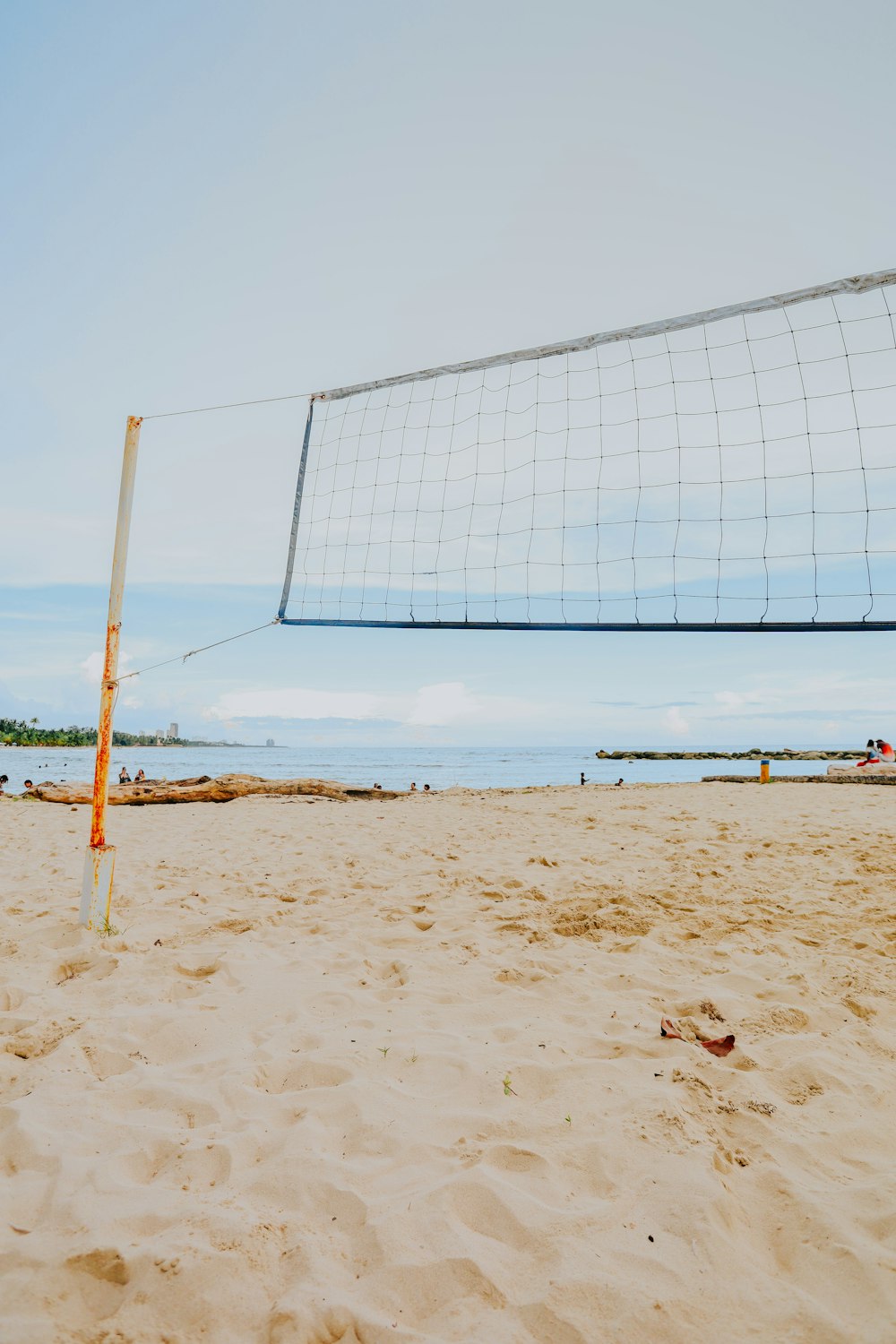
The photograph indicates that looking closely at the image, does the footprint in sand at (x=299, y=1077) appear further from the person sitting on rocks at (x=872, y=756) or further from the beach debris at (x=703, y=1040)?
the person sitting on rocks at (x=872, y=756)

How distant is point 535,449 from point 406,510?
1.15 meters

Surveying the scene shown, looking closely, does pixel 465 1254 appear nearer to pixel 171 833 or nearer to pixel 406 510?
pixel 406 510

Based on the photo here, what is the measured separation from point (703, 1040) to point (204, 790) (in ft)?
28.2

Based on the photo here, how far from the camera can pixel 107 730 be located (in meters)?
3.38

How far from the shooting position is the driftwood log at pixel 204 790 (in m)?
9.36

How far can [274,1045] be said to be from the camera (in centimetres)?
219

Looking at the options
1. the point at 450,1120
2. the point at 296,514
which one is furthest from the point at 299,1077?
the point at 296,514

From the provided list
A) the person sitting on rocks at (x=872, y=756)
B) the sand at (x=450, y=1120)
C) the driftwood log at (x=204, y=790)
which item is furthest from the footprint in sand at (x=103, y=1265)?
the person sitting on rocks at (x=872, y=756)

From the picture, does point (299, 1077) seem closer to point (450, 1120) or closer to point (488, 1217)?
point (450, 1120)

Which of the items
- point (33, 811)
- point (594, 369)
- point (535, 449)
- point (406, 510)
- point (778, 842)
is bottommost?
point (33, 811)

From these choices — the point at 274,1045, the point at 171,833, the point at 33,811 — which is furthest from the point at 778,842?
the point at 33,811

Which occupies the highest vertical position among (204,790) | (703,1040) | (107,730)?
(107,730)

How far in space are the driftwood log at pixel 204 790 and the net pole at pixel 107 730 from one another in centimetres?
630

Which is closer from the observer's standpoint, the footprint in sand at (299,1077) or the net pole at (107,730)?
the footprint in sand at (299,1077)
